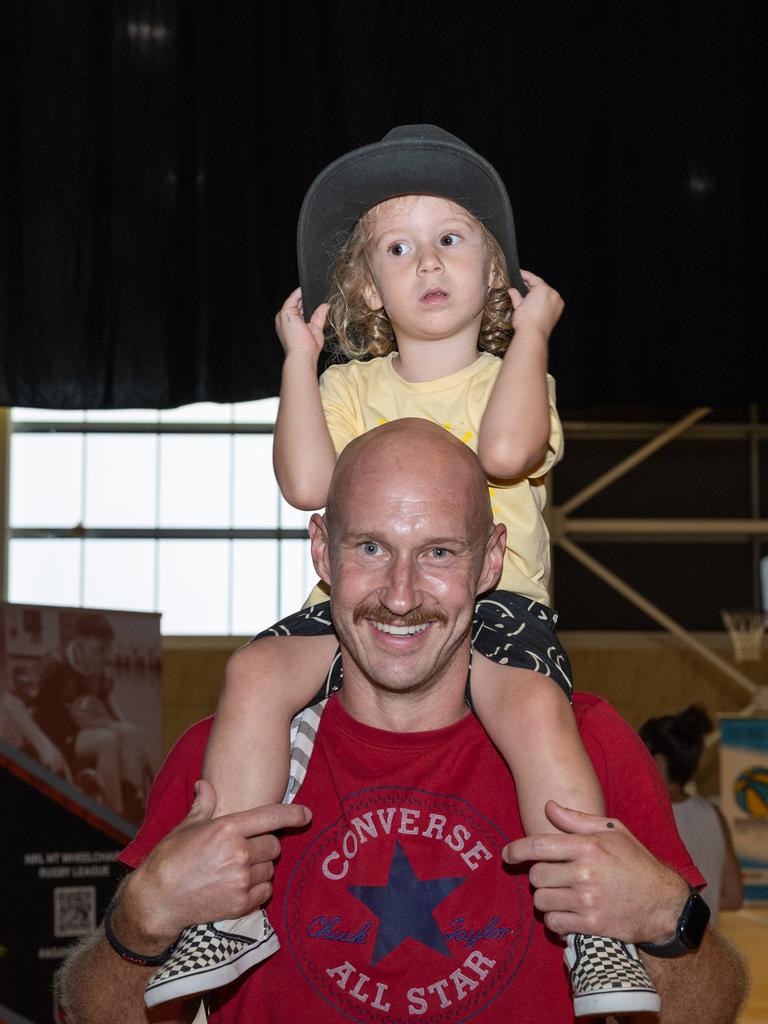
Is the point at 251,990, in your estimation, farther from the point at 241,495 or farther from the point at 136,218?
the point at 241,495

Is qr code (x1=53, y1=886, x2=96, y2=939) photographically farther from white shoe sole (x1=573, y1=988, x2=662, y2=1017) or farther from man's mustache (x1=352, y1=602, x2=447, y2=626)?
white shoe sole (x1=573, y1=988, x2=662, y2=1017)

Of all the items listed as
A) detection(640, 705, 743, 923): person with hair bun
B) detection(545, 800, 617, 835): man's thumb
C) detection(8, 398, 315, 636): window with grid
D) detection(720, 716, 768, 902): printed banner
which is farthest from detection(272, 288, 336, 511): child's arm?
detection(8, 398, 315, 636): window with grid

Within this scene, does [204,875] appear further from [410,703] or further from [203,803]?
[410,703]

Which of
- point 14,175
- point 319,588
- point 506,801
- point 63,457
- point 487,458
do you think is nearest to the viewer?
point 506,801

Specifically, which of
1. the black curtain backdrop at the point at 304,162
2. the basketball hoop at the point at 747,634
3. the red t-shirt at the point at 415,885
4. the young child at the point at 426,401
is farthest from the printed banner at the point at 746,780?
the red t-shirt at the point at 415,885

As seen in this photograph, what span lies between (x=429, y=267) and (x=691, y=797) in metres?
3.26

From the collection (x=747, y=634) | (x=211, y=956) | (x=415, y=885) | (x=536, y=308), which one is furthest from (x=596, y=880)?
(x=747, y=634)

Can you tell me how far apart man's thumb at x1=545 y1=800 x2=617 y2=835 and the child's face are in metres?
0.91

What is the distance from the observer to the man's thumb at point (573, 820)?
5.90 ft

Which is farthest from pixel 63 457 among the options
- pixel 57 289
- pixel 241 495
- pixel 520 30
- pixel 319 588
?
pixel 319 588

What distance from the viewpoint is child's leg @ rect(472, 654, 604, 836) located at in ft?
6.21

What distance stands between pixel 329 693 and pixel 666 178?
17.0ft

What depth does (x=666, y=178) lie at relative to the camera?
6.70 m

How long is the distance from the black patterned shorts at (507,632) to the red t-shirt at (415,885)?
0.11 meters
